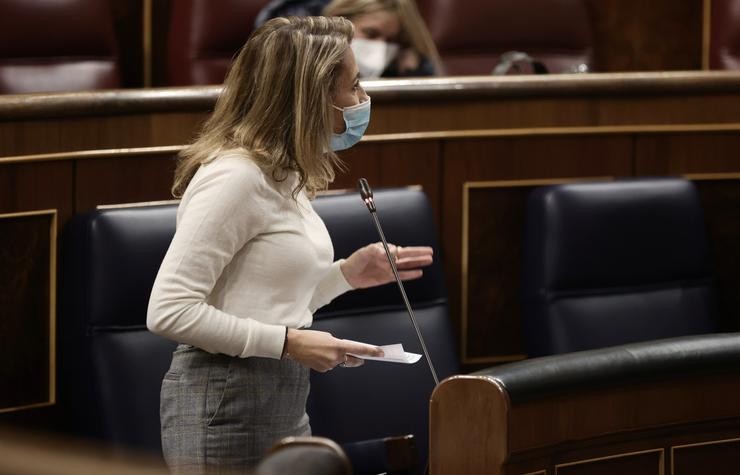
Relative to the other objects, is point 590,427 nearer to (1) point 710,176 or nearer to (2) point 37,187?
(2) point 37,187

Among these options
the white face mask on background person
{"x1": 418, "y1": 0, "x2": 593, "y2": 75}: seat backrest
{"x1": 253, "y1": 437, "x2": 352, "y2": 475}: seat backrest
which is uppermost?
{"x1": 418, "y1": 0, "x2": 593, "y2": 75}: seat backrest

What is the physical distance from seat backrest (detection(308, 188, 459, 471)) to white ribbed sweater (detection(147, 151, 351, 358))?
244mm

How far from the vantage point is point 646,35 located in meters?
1.58

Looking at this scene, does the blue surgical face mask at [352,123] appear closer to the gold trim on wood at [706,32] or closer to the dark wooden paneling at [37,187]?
the dark wooden paneling at [37,187]

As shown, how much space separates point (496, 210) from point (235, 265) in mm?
450

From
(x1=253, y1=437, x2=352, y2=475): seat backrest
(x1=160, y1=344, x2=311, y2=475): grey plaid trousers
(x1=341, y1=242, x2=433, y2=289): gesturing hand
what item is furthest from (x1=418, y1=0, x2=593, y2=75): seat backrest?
(x1=253, y1=437, x2=352, y2=475): seat backrest

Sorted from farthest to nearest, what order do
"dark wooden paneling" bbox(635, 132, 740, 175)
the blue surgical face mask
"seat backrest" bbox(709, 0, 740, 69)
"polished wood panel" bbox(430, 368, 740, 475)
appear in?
"seat backrest" bbox(709, 0, 740, 69) < "dark wooden paneling" bbox(635, 132, 740, 175) < the blue surgical face mask < "polished wood panel" bbox(430, 368, 740, 475)

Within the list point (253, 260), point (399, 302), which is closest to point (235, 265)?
point (253, 260)

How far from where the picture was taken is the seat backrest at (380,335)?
891mm

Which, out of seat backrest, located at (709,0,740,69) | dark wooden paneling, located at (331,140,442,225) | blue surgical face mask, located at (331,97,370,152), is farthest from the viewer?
seat backrest, located at (709,0,740,69)

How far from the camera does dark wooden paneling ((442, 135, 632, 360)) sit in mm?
1028

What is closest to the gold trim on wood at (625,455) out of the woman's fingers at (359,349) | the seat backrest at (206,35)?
the woman's fingers at (359,349)

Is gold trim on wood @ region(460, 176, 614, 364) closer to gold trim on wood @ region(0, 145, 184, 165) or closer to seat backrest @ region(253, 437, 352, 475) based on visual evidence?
gold trim on wood @ region(0, 145, 184, 165)

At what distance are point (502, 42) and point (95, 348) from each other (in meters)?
0.77
